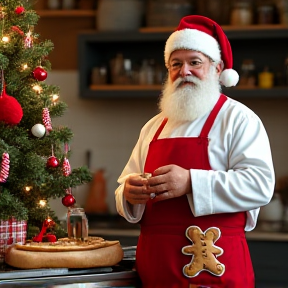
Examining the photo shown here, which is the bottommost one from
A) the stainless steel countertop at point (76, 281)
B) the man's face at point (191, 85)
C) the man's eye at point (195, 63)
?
the stainless steel countertop at point (76, 281)

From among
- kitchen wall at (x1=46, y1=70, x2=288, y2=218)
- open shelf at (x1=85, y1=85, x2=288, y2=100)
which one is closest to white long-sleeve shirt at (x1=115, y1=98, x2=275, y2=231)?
open shelf at (x1=85, y1=85, x2=288, y2=100)

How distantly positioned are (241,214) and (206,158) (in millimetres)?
173

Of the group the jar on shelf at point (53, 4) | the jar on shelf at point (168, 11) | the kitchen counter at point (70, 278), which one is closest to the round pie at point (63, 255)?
the kitchen counter at point (70, 278)

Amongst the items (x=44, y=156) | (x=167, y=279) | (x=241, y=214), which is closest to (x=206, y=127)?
(x=241, y=214)

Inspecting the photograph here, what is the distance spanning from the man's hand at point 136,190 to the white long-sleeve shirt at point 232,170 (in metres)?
0.07

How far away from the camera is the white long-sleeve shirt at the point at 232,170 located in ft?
6.50

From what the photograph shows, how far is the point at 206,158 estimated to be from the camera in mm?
2047

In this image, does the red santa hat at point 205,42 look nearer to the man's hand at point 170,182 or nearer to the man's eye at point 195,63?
the man's eye at point 195,63

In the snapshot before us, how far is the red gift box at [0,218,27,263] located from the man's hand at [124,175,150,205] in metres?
0.39

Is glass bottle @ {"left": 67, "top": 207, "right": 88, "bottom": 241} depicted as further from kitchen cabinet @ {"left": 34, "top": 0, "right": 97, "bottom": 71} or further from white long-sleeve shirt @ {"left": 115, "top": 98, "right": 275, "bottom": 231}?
kitchen cabinet @ {"left": 34, "top": 0, "right": 97, "bottom": 71}

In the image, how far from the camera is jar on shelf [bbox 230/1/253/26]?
4281 millimetres

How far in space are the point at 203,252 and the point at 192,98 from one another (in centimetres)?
42

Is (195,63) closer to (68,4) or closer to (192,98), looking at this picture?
(192,98)

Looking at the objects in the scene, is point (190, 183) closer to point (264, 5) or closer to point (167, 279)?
point (167, 279)
